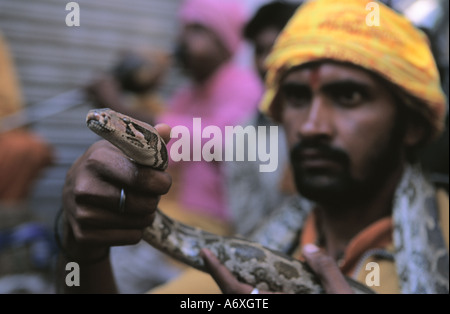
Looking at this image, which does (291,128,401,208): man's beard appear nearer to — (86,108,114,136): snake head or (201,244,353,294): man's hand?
(201,244,353,294): man's hand

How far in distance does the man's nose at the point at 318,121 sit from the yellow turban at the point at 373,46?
176mm

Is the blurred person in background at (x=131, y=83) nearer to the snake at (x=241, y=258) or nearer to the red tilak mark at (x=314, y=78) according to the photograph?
the red tilak mark at (x=314, y=78)

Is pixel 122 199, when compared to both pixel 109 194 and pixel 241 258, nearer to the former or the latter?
pixel 109 194

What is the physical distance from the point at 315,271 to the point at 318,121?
Answer: 593mm

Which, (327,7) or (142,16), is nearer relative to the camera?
(327,7)

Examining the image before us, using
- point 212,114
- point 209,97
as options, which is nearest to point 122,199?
point 212,114

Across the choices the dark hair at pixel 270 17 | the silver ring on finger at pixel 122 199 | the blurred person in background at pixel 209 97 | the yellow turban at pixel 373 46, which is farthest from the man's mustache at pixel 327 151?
the dark hair at pixel 270 17

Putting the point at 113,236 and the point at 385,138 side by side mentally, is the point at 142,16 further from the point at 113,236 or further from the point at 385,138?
the point at 113,236

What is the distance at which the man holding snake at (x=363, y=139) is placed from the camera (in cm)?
176

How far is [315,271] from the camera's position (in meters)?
1.53
